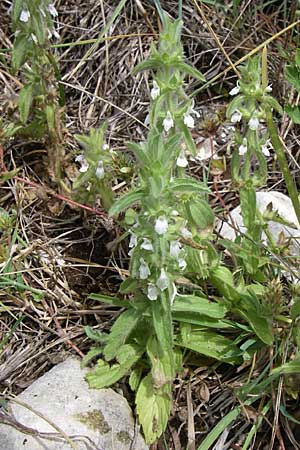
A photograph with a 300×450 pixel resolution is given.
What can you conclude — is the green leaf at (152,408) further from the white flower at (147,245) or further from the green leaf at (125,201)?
the green leaf at (125,201)

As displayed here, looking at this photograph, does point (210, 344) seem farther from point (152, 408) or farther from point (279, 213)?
point (279, 213)

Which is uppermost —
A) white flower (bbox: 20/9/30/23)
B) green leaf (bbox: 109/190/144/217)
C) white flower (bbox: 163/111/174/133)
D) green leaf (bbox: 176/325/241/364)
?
white flower (bbox: 20/9/30/23)

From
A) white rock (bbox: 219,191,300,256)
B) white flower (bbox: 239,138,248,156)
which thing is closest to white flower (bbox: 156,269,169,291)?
white flower (bbox: 239,138,248,156)

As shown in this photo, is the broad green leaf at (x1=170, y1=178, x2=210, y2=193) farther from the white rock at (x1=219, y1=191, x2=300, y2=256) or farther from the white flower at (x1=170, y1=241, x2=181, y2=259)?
the white rock at (x1=219, y1=191, x2=300, y2=256)

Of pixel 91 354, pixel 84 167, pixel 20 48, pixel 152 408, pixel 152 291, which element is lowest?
pixel 152 408

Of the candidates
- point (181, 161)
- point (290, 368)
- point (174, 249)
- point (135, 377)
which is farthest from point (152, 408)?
point (181, 161)

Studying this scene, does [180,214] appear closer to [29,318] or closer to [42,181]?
[29,318]
